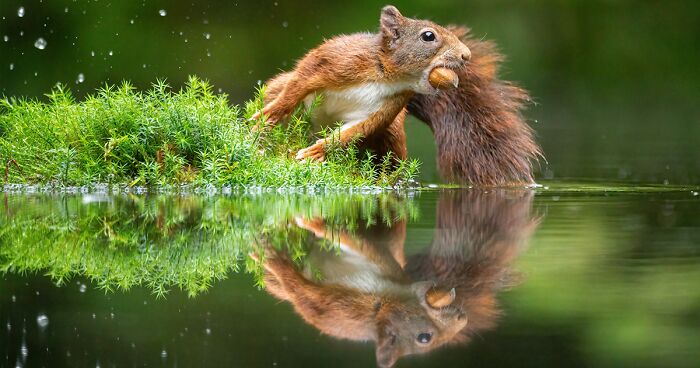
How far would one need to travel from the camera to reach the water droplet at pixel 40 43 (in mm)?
8627

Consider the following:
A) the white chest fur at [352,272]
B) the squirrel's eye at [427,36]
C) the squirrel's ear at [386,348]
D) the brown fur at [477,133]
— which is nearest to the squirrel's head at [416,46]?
the squirrel's eye at [427,36]

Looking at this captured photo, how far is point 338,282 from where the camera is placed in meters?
2.12

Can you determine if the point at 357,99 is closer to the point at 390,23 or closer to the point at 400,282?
the point at 390,23

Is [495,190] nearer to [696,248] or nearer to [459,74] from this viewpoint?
[459,74]

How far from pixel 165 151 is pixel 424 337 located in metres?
2.56

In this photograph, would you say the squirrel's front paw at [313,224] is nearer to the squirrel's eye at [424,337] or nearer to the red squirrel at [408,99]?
the squirrel's eye at [424,337]

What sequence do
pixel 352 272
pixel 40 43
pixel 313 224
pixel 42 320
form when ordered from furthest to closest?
pixel 40 43 → pixel 313 224 → pixel 352 272 → pixel 42 320

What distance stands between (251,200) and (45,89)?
19.1 feet

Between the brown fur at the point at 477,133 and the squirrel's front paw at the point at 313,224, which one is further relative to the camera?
the brown fur at the point at 477,133

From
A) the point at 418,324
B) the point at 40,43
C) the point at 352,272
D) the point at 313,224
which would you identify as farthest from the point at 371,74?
the point at 40,43

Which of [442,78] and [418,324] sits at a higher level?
[442,78]

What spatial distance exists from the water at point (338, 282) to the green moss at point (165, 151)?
588mm

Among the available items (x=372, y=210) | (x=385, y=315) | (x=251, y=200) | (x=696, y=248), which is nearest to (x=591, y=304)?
(x=385, y=315)

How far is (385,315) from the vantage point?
1.83 metres
